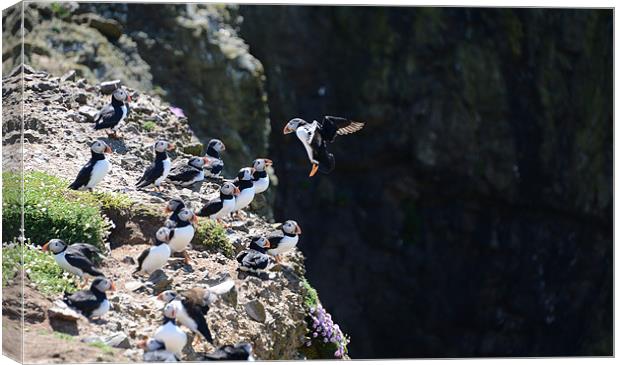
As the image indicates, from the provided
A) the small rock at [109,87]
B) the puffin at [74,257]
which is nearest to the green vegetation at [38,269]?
the puffin at [74,257]

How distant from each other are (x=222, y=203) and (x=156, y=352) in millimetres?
2597

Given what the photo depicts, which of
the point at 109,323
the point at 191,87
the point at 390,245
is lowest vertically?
the point at 390,245

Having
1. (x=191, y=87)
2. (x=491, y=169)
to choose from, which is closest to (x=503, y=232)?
(x=491, y=169)

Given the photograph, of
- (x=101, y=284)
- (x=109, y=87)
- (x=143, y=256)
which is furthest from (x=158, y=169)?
(x=109, y=87)

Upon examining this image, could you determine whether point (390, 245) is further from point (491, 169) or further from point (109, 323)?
point (109, 323)

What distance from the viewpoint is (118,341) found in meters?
10.5

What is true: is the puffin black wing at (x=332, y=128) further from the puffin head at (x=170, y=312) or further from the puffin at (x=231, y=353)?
the puffin head at (x=170, y=312)

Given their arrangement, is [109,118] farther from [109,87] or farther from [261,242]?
[261,242]

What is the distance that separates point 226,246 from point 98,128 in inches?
91.2

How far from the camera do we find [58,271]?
11.4 metres

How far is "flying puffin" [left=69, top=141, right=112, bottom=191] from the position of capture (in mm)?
12453

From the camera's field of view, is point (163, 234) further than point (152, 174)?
No

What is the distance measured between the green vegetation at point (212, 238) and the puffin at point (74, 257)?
4.47 feet

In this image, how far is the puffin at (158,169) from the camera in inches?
507
